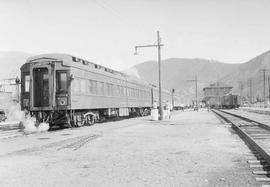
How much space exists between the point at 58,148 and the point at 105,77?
41.2 ft

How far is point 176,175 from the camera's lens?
6.71 meters

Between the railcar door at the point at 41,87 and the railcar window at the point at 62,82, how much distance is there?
23.5 inches

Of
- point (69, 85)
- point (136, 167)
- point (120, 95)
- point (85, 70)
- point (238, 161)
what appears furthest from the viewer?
point (120, 95)

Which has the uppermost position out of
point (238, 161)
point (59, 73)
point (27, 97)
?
point (59, 73)

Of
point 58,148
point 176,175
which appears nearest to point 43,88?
point 58,148

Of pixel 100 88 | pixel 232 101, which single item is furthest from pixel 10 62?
pixel 100 88

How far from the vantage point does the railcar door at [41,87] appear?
17.8 m

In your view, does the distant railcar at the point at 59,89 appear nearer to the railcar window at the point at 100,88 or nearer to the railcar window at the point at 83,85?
the railcar window at the point at 83,85

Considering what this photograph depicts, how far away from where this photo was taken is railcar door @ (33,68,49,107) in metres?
17.8

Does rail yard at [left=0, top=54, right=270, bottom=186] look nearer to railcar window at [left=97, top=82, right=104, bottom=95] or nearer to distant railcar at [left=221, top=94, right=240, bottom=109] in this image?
railcar window at [left=97, top=82, right=104, bottom=95]

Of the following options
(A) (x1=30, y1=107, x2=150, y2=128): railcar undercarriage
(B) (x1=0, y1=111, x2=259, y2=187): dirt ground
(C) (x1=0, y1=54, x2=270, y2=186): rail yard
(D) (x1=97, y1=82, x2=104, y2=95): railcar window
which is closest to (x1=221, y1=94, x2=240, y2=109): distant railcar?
(A) (x1=30, y1=107, x2=150, y2=128): railcar undercarriage

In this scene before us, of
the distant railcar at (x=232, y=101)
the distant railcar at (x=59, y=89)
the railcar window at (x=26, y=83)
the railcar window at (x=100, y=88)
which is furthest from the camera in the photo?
the distant railcar at (x=232, y=101)

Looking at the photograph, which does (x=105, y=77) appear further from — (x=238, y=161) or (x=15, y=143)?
(x=238, y=161)

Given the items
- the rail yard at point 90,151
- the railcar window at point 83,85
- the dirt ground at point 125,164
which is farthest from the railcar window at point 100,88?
the dirt ground at point 125,164
